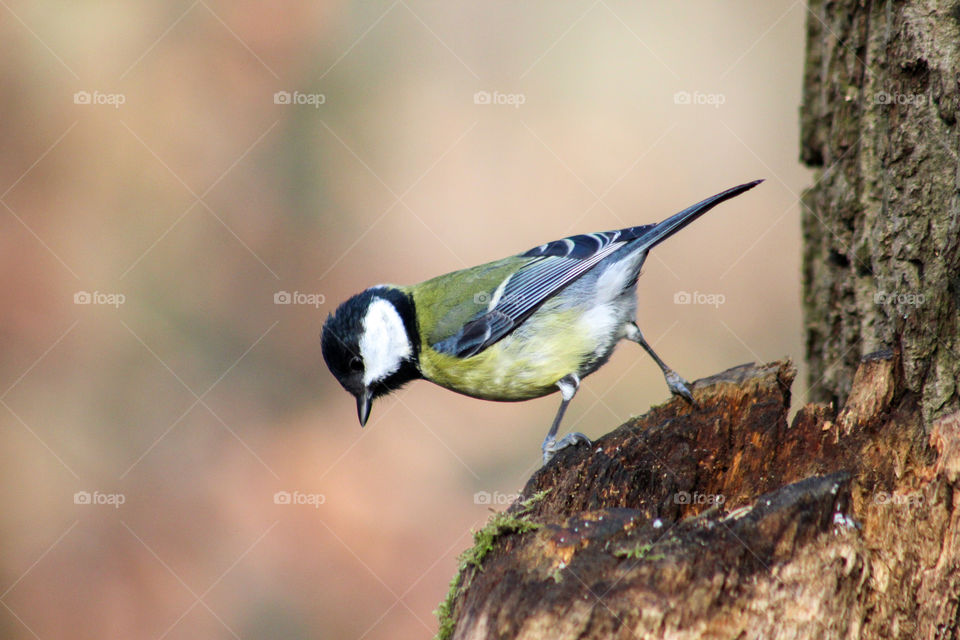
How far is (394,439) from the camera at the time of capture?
491 cm

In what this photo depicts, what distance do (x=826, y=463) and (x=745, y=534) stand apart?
0.60m

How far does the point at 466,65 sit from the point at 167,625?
13.3 ft

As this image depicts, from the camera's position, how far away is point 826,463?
2160mm

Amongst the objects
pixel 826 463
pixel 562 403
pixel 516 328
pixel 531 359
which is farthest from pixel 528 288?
pixel 826 463

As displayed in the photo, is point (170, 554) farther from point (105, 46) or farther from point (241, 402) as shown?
point (105, 46)

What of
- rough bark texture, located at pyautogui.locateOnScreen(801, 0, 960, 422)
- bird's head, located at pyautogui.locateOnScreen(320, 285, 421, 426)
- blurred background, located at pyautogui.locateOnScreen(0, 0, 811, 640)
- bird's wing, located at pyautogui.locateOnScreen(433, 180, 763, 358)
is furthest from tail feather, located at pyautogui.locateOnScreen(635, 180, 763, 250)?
blurred background, located at pyautogui.locateOnScreen(0, 0, 811, 640)

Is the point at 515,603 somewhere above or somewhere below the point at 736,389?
below

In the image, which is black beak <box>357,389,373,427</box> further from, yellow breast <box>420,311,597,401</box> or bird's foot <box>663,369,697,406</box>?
bird's foot <box>663,369,697,406</box>

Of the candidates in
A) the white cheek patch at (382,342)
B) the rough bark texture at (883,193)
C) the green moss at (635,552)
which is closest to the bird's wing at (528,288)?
the white cheek patch at (382,342)

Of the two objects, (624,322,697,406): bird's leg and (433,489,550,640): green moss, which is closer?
(433,489,550,640): green moss

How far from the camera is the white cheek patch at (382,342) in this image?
3.53m

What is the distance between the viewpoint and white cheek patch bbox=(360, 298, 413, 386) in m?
3.53

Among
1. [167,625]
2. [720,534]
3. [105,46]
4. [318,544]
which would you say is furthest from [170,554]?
[720,534]

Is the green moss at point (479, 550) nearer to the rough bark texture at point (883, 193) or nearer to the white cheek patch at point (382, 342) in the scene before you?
the rough bark texture at point (883, 193)
